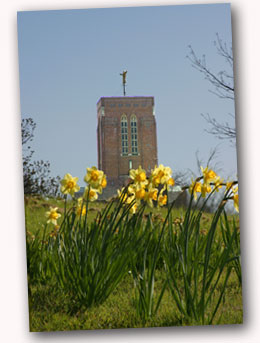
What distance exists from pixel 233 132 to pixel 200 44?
58 centimetres

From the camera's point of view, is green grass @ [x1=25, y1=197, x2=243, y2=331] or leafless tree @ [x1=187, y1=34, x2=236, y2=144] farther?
leafless tree @ [x1=187, y1=34, x2=236, y2=144]

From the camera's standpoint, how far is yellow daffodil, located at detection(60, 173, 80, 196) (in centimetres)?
274

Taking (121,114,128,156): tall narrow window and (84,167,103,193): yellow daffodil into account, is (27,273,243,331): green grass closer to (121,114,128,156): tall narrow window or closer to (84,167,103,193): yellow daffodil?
(84,167,103,193): yellow daffodil

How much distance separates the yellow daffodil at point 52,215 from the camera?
276 centimetres

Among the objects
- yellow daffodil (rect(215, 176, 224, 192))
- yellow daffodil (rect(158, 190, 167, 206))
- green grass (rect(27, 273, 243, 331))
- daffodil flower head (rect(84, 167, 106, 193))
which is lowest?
green grass (rect(27, 273, 243, 331))

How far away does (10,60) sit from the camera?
2.80 meters

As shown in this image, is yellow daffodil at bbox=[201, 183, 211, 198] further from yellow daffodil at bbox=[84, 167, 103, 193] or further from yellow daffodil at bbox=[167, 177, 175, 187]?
yellow daffodil at bbox=[84, 167, 103, 193]

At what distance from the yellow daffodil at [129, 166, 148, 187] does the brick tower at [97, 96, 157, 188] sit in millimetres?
30

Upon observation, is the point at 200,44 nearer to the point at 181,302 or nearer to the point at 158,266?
the point at 158,266

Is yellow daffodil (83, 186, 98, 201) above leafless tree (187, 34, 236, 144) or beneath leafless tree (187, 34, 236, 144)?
beneath

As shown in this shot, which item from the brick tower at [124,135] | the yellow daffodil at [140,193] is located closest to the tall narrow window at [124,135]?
the brick tower at [124,135]

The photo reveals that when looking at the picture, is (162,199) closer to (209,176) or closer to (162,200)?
(162,200)

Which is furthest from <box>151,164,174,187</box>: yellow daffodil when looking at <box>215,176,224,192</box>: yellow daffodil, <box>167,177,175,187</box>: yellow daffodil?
<box>215,176,224,192</box>: yellow daffodil

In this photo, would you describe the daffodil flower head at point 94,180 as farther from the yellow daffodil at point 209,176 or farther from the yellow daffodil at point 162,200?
the yellow daffodil at point 209,176
